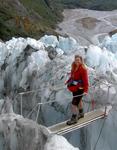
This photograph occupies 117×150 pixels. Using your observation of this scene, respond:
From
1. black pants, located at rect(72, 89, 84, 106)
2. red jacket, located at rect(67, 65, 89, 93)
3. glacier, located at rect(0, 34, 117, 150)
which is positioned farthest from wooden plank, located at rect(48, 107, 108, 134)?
red jacket, located at rect(67, 65, 89, 93)

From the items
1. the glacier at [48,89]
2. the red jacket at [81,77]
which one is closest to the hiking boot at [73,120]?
the red jacket at [81,77]

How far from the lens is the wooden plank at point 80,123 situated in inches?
482

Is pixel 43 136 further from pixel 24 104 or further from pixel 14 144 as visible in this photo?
pixel 24 104

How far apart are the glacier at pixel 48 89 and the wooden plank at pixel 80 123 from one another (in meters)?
0.67

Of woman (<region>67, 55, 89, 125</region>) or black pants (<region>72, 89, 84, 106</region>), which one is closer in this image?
woman (<region>67, 55, 89, 125</region>)

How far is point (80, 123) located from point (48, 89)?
3.53m

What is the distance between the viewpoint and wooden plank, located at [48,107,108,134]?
12234mm

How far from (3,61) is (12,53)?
21.9 inches

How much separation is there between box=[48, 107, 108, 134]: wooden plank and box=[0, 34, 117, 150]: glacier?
668 mm

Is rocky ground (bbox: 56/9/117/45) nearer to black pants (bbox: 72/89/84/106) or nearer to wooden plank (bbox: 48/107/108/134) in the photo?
wooden plank (bbox: 48/107/108/134)

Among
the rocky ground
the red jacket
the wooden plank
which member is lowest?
the wooden plank

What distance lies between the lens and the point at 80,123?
41.5ft

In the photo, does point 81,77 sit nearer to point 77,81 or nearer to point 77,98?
Answer: point 77,81

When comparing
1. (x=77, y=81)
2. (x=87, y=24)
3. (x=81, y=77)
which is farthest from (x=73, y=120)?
(x=87, y=24)
